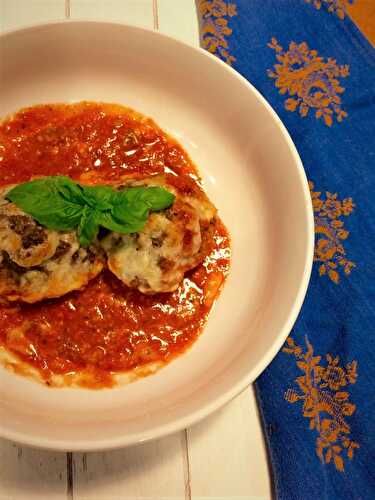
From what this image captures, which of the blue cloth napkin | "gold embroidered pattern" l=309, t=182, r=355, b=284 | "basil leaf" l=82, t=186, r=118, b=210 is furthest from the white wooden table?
"basil leaf" l=82, t=186, r=118, b=210

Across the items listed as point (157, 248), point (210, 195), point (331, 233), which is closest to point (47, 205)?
point (157, 248)

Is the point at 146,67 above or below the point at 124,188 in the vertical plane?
above

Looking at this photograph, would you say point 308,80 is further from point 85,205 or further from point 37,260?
point 37,260

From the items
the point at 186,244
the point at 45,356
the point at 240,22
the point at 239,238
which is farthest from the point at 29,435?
the point at 240,22

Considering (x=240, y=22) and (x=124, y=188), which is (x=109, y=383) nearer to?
(x=124, y=188)

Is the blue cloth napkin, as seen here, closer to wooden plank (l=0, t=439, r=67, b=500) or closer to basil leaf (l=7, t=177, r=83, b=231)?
wooden plank (l=0, t=439, r=67, b=500)

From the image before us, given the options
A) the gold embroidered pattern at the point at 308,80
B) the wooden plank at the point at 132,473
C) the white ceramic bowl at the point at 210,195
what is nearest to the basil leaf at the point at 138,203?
the white ceramic bowl at the point at 210,195
